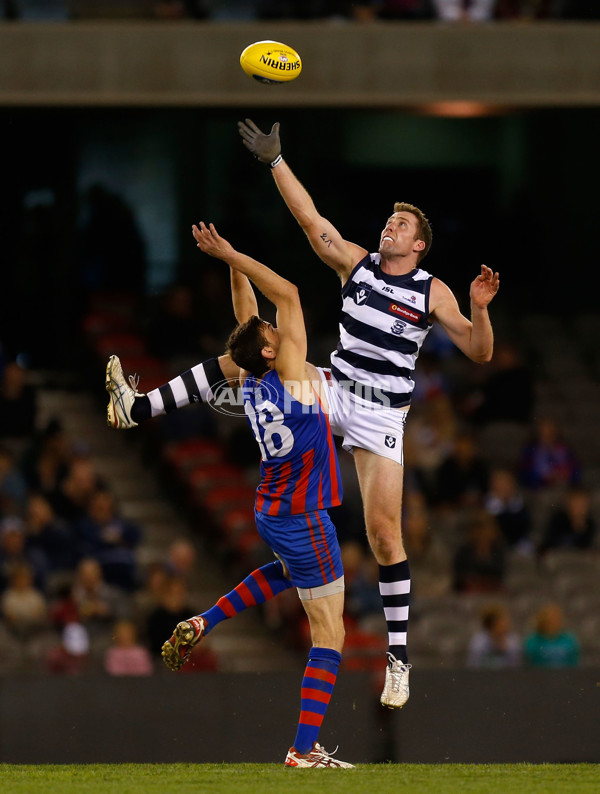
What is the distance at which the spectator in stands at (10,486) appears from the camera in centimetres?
1130

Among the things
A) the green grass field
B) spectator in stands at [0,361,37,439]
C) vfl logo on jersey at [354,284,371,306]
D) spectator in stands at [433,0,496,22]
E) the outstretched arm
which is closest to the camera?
the green grass field

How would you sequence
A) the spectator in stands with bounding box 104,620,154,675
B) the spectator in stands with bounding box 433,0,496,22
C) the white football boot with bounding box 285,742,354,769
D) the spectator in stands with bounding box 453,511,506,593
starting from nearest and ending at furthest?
the white football boot with bounding box 285,742,354,769, the spectator in stands with bounding box 104,620,154,675, the spectator in stands with bounding box 453,511,506,593, the spectator in stands with bounding box 433,0,496,22

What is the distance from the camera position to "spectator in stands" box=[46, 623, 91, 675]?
33.1ft

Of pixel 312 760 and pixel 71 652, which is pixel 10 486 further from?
pixel 312 760

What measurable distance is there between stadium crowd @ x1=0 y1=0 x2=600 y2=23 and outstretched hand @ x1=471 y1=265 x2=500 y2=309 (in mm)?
5704

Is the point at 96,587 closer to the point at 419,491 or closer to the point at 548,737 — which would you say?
the point at 419,491

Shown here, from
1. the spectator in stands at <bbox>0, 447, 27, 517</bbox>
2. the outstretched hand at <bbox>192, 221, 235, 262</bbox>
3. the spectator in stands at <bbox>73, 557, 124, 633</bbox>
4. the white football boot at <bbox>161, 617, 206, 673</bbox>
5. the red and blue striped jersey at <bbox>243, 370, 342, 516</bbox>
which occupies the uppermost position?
the outstretched hand at <bbox>192, 221, 235, 262</bbox>

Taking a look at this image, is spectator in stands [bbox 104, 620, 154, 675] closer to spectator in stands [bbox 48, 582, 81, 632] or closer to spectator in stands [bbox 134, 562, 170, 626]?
spectator in stands [bbox 134, 562, 170, 626]

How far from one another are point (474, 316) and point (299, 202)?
0.93 meters

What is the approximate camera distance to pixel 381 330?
278 inches

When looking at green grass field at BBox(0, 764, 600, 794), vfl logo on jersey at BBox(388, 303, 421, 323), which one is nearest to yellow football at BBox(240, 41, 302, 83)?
vfl logo on jersey at BBox(388, 303, 421, 323)

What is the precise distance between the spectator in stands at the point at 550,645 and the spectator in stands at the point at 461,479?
1.55m

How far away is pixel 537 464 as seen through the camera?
12.3 m

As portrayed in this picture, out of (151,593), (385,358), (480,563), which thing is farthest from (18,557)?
(385,358)
